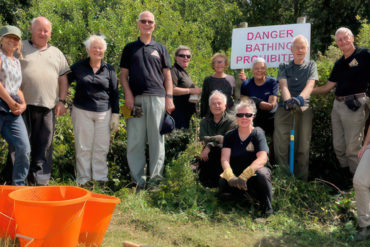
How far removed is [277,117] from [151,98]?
5.45 feet

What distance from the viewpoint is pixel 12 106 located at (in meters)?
4.10

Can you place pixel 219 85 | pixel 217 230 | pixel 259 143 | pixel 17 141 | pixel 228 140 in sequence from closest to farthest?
pixel 217 230 < pixel 17 141 < pixel 259 143 < pixel 228 140 < pixel 219 85

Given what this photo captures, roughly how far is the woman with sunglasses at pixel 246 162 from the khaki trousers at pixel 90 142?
5.04 feet

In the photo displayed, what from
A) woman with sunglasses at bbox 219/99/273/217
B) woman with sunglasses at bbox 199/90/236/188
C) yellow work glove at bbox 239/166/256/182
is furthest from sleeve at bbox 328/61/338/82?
yellow work glove at bbox 239/166/256/182

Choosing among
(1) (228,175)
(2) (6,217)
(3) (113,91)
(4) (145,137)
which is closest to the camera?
(2) (6,217)

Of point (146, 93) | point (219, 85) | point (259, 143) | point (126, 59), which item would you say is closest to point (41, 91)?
point (126, 59)

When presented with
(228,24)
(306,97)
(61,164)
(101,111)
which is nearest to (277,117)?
(306,97)

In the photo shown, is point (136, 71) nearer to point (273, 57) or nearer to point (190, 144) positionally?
point (190, 144)

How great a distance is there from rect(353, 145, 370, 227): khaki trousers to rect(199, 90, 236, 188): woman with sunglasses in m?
1.62

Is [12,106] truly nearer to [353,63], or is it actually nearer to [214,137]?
[214,137]

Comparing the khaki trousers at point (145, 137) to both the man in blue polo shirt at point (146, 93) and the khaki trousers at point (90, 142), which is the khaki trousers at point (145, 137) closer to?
the man in blue polo shirt at point (146, 93)

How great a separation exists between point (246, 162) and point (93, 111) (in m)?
1.97

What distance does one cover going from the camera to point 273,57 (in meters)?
6.05

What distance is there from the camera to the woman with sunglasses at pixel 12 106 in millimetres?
4098
